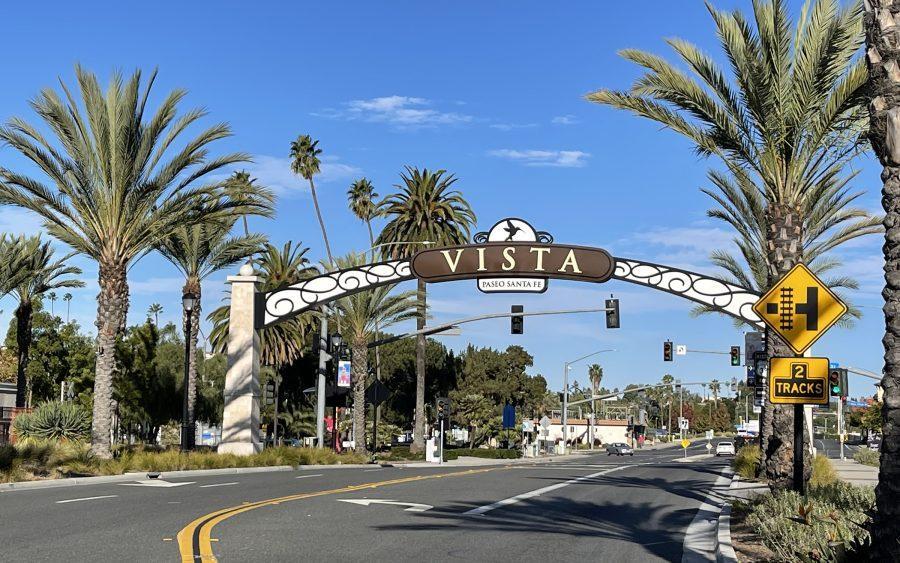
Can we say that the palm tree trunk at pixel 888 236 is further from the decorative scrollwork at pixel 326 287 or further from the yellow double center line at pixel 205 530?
the decorative scrollwork at pixel 326 287

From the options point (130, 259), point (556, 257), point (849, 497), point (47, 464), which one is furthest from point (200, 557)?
point (556, 257)

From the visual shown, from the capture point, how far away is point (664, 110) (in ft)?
71.7

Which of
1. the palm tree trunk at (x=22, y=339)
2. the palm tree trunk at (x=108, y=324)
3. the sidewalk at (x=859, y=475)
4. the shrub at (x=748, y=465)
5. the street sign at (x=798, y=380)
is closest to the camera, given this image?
the street sign at (x=798, y=380)

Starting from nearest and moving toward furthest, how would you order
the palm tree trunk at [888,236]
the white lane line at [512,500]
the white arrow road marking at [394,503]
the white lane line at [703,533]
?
the palm tree trunk at [888,236]
the white lane line at [703,533]
the white lane line at [512,500]
the white arrow road marking at [394,503]

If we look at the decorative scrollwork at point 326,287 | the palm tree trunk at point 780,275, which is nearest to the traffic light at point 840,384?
the palm tree trunk at point 780,275

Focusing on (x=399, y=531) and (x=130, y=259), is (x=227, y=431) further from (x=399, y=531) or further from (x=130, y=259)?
(x=399, y=531)

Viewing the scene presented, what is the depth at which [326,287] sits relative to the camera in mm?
32156

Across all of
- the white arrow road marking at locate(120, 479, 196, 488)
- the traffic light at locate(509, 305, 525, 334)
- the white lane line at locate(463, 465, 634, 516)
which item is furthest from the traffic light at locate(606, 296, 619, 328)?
the white arrow road marking at locate(120, 479, 196, 488)

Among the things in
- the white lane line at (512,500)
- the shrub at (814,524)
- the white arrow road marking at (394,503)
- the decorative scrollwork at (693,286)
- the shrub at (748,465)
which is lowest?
the shrub at (748,465)

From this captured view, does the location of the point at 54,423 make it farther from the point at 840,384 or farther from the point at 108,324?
the point at 840,384

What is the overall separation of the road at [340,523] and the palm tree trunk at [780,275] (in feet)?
6.48

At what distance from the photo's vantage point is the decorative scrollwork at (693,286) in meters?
29.8

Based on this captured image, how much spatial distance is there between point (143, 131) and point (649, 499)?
16.9m

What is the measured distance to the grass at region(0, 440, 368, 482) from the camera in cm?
2114
